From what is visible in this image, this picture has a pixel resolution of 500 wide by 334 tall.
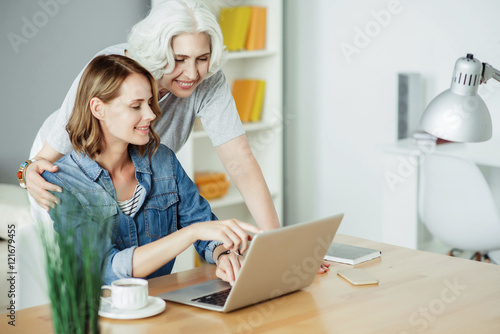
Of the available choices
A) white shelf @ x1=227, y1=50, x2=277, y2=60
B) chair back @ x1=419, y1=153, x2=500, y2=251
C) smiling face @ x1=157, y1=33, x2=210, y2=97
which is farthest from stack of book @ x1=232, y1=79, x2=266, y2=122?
smiling face @ x1=157, y1=33, x2=210, y2=97

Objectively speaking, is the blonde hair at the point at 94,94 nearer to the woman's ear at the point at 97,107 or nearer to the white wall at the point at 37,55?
the woman's ear at the point at 97,107

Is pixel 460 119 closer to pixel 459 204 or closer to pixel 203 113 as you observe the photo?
pixel 203 113

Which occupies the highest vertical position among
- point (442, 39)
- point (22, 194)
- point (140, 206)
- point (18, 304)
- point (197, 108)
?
point (442, 39)

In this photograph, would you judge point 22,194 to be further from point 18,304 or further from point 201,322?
point 201,322

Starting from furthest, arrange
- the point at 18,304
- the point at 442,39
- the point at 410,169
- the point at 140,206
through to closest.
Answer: the point at 442,39 → the point at 410,169 → the point at 18,304 → the point at 140,206

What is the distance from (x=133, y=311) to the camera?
4.43 ft

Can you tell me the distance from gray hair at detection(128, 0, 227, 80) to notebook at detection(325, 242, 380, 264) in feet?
2.09

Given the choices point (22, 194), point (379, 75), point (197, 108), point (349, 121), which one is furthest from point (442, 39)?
point (22, 194)

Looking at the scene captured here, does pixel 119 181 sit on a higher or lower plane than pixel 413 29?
lower

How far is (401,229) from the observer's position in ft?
10.4

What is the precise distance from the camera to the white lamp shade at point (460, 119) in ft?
4.65

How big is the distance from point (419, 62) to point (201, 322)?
2557 millimetres

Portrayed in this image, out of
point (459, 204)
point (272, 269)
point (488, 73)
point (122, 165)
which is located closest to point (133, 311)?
point (272, 269)

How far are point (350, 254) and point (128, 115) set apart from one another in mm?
696
